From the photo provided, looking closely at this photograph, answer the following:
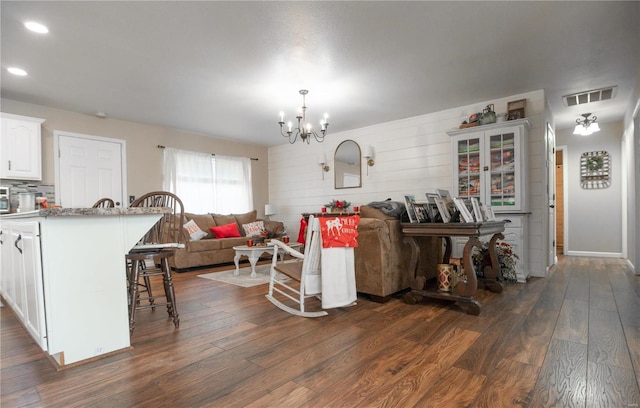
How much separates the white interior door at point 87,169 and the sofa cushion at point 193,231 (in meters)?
1.11

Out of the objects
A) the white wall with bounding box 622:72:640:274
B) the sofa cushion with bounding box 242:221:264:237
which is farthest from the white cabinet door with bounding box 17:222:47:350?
the white wall with bounding box 622:72:640:274

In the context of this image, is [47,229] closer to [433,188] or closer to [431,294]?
[431,294]

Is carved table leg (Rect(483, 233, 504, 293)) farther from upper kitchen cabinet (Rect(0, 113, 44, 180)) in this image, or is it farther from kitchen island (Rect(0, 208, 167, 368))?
upper kitchen cabinet (Rect(0, 113, 44, 180))

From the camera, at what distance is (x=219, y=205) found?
6.68m

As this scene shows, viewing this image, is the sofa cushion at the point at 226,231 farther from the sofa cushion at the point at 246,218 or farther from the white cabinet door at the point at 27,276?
the white cabinet door at the point at 27,276

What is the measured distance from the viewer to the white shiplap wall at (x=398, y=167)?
4.20 metres

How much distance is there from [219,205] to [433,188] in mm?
4252

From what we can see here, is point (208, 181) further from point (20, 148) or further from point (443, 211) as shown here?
point (443, 211)

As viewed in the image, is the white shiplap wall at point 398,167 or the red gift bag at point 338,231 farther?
the white shiplap wall at point 398,167

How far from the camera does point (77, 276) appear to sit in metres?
1.84

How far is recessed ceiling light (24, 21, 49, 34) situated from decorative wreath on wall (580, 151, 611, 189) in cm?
803

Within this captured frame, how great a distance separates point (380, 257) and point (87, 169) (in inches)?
184

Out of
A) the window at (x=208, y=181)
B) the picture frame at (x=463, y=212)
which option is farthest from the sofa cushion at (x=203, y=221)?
the picture frame at (x=463, y=212)

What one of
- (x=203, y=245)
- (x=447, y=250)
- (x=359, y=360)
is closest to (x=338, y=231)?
(x=359, y=360)
